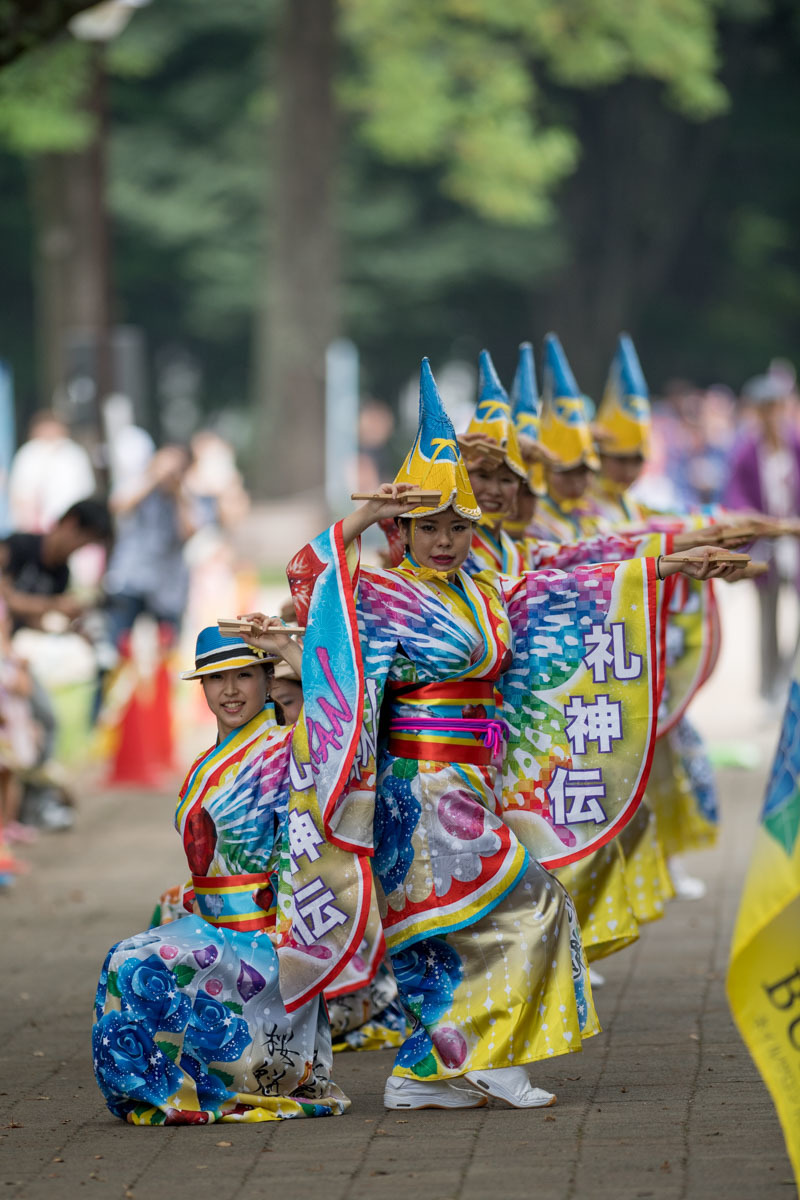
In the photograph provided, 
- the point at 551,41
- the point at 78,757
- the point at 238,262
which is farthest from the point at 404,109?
the point at 78,757

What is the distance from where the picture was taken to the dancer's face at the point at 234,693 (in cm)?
A: 565

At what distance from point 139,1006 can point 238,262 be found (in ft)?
96.7

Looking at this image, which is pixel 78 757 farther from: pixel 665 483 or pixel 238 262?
pixel 238 262

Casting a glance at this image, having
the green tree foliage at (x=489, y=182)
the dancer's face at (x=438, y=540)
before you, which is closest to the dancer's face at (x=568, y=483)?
the dancer's face at (x=438, y=540)

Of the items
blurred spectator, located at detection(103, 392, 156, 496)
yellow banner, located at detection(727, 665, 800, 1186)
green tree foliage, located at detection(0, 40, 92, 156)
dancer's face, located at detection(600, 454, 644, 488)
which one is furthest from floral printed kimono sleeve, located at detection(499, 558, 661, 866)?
blurred spectator, located at detection(103, 392, 156, 496)

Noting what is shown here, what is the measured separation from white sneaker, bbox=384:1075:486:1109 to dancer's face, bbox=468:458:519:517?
1872 millimetres

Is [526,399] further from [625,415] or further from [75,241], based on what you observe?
[75,241]

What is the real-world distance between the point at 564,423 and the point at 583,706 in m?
2.00

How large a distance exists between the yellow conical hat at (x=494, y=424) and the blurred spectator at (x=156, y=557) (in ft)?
21.8

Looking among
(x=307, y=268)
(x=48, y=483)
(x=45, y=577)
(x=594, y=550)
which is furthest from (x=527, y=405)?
(x=307, y=268)

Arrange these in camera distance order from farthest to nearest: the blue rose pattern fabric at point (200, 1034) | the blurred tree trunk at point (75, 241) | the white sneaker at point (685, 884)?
the blurred tree trunk at point (75, 241) → the white sneaker at point (685, 884) → the blue rose pattern fabric at point (200, 1034)

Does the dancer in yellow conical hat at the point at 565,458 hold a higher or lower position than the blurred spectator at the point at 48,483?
lower

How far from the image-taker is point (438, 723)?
217 inches

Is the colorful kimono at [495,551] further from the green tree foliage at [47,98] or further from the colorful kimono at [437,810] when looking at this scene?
the green tree foliage at [47,98]
